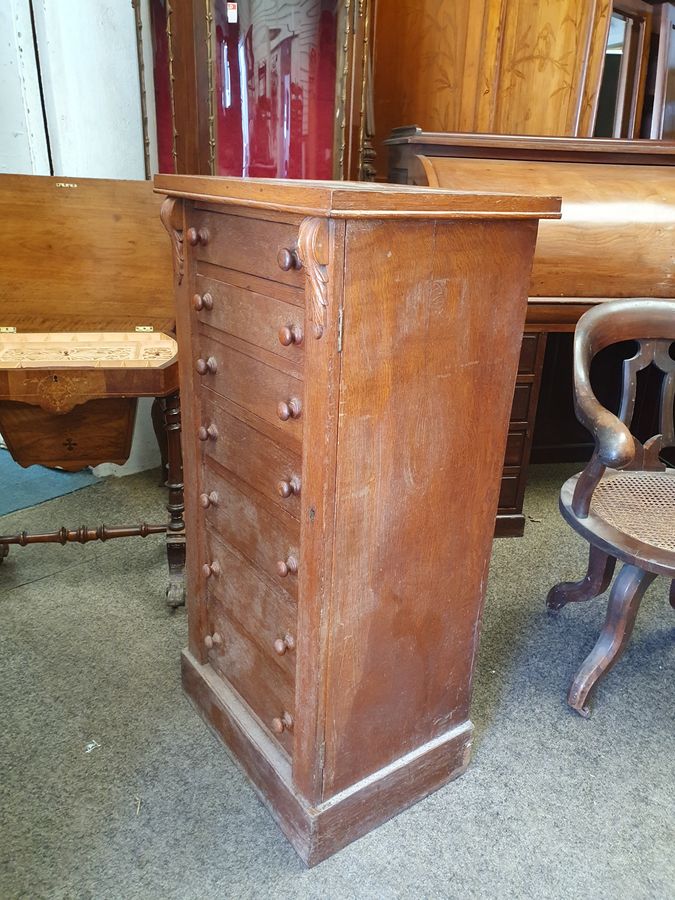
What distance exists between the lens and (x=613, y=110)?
141 inches

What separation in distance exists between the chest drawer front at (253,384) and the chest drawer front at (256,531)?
0.21m

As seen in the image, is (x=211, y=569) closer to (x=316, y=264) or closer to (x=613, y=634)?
(x=316, y=264)

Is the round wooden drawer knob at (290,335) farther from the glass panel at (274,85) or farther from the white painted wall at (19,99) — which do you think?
the white painted wall at (19,99)

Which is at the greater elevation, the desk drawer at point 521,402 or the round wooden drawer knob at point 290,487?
the round wooden drawer knob at point 290,487

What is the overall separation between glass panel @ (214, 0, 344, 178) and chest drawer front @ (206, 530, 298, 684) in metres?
1.72

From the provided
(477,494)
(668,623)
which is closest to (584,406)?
(477,494)

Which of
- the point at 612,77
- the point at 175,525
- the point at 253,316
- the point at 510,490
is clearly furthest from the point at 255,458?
the point at 612,77

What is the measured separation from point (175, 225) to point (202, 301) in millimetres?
188

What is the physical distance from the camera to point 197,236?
1.57 meters

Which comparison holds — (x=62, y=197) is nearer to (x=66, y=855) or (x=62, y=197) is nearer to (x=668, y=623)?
(x=66, y=855)

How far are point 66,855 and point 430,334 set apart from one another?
1.37 meters

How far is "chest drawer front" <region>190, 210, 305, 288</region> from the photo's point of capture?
1283 mm

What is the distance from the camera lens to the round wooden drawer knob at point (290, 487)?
1.40 meters

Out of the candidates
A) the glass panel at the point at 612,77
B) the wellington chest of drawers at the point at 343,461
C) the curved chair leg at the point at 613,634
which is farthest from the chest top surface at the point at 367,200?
the glass panel at the point at 612,77
